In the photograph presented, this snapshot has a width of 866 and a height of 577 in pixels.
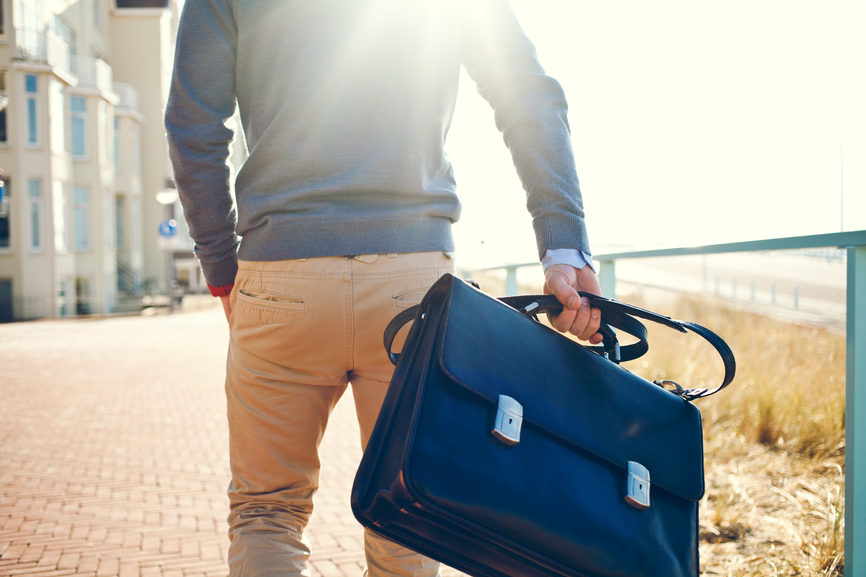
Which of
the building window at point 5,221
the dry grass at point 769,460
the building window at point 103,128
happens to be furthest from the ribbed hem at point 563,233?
the building window at point 103,128

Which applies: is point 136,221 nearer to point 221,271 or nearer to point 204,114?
point 221,271

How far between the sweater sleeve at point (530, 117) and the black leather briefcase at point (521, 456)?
0.85ft

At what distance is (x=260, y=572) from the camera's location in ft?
4.19

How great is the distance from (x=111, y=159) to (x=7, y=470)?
23293 millimetres

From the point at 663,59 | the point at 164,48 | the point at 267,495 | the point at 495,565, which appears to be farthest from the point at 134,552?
the point at 164,48

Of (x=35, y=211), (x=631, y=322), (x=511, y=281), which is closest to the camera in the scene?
(x=631, y=322)

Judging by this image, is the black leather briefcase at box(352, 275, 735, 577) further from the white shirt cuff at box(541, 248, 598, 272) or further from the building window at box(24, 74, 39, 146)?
the building window at box(24, 74, 39, 146)

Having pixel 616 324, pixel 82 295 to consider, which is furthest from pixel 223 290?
pixel 82 295

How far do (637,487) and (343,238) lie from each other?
2.52 feet

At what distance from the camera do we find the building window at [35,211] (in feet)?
63.3

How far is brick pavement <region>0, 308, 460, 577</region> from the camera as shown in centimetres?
261

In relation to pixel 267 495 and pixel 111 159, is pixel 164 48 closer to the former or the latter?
pixel 111 159

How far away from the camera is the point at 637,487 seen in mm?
1086

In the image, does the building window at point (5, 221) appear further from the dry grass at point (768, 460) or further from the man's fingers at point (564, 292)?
the man's fingers at point (564, 292)
